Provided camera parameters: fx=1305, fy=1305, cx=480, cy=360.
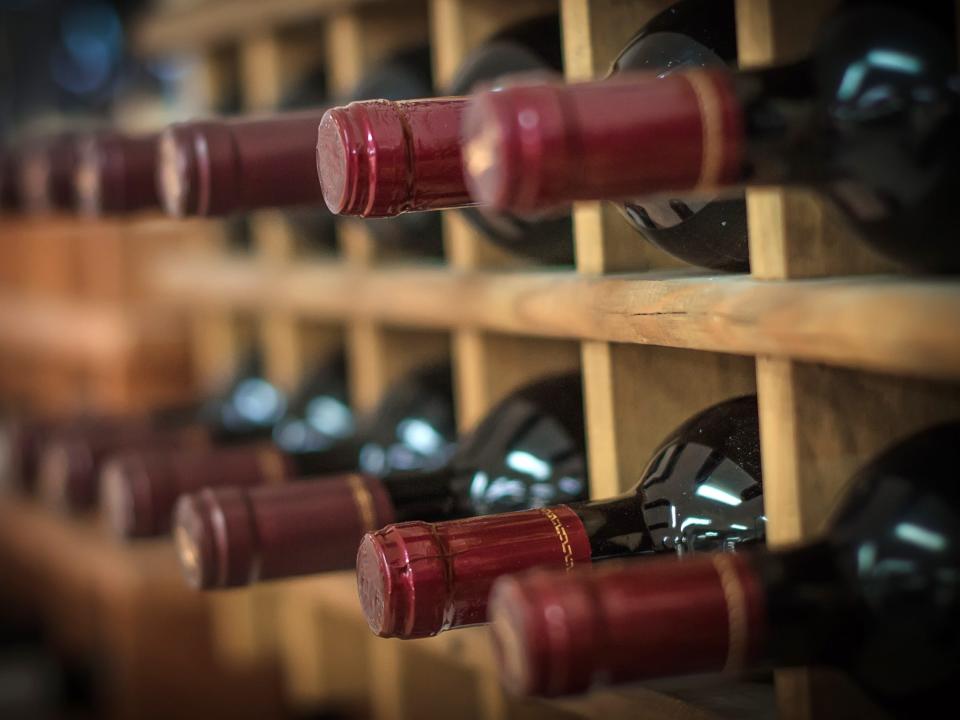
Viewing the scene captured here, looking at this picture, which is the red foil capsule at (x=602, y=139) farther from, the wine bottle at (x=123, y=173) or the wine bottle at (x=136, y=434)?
the wine bottle at (x=136, y=434)

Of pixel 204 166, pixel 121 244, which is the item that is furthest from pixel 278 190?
pixel 121 244

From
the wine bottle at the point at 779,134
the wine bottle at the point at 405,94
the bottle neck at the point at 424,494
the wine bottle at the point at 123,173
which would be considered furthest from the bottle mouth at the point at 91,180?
the wine bottle at the point at 779,134

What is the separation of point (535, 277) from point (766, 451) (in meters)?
0.16

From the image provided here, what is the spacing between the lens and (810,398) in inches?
15.7

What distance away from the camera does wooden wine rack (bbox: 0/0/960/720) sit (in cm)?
40

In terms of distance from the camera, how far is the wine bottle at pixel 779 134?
0.32m

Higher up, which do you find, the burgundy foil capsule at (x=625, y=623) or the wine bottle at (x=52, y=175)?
the wine bottle at (x=52, y=175)

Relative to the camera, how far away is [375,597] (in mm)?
410

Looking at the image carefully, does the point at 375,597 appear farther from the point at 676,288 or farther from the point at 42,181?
the point at 42,181

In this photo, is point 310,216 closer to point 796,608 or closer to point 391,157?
point 391,157

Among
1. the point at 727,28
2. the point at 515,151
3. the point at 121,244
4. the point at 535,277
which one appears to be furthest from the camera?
the point at 121,244

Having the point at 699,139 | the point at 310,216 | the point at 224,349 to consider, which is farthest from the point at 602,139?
the point at 224,349

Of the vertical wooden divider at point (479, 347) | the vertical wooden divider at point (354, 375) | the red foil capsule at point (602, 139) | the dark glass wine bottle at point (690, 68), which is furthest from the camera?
the vertical wooden divider at point (354, 375)

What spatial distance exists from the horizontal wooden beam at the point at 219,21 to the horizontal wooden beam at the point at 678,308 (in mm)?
141
